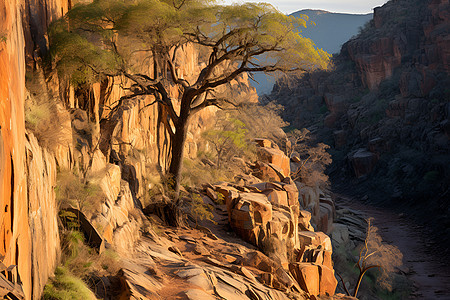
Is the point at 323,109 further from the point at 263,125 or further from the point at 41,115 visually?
the point at 41,115

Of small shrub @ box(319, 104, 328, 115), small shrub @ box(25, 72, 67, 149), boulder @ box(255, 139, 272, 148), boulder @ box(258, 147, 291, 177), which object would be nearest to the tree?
small shrub @ box(25, 72, 67, 149)

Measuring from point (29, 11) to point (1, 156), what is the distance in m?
5.79

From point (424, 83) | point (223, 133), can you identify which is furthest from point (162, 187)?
point (424, 83)

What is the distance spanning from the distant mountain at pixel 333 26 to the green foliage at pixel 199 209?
169 m

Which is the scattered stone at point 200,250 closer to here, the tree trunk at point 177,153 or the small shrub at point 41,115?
the tree trunk at point 177,153

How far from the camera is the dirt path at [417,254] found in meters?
24.2

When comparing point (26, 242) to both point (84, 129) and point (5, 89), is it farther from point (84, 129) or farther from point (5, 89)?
point (84, 129)

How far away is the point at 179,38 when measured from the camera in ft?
42.9

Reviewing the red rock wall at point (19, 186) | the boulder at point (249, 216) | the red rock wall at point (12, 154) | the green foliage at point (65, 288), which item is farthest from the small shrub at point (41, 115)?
the boulder at point (249, 216)

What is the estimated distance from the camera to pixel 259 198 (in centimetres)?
1470

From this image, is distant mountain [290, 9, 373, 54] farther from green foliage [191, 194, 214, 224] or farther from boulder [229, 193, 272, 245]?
green foliage [191, 194, 214, 224]

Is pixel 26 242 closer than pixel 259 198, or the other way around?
pixel 26 242

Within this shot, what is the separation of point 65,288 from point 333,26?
7483 inches

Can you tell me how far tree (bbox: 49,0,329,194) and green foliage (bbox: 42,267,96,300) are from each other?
5.52 m
